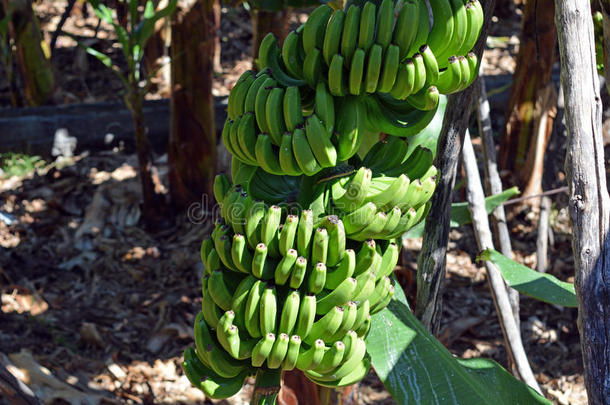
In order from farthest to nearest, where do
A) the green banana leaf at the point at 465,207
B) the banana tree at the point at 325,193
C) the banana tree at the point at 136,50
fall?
the banana tree at the point at 136,50 → the green banana leaf at the point at 465,207 → the banana tree at the point at 325,193

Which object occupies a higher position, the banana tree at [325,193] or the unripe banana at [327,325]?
the banana tree at [325,193]

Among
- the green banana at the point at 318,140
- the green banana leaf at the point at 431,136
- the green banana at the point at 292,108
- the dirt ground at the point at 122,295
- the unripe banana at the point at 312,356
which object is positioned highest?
the green banana at the point at 292,108

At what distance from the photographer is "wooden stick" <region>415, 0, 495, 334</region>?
1.21m

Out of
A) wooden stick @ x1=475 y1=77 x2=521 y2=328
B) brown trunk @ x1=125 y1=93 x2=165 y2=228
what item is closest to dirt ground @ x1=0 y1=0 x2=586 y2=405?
brown trunk @ x1=125 y1=93 x2=165 y2=228

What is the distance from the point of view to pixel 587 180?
854 mm

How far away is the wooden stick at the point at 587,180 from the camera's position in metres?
0.84

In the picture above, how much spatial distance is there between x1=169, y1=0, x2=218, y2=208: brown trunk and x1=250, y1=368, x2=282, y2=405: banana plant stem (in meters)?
2.68

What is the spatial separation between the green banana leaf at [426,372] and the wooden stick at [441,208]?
15 cm

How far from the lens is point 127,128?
441 cm

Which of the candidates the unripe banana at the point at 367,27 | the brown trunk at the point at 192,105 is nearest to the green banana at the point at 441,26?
the unripe banana at the point at 367,27

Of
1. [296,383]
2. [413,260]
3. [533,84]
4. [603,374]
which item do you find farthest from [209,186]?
[603,374]

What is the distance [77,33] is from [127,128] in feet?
7.42

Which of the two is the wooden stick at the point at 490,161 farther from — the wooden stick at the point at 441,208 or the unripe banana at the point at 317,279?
the unripe banana at the point at 317,279

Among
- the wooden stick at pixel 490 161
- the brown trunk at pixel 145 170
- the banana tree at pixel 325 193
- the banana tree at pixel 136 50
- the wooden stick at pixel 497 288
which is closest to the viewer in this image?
the banana tree at pixel 325 193
